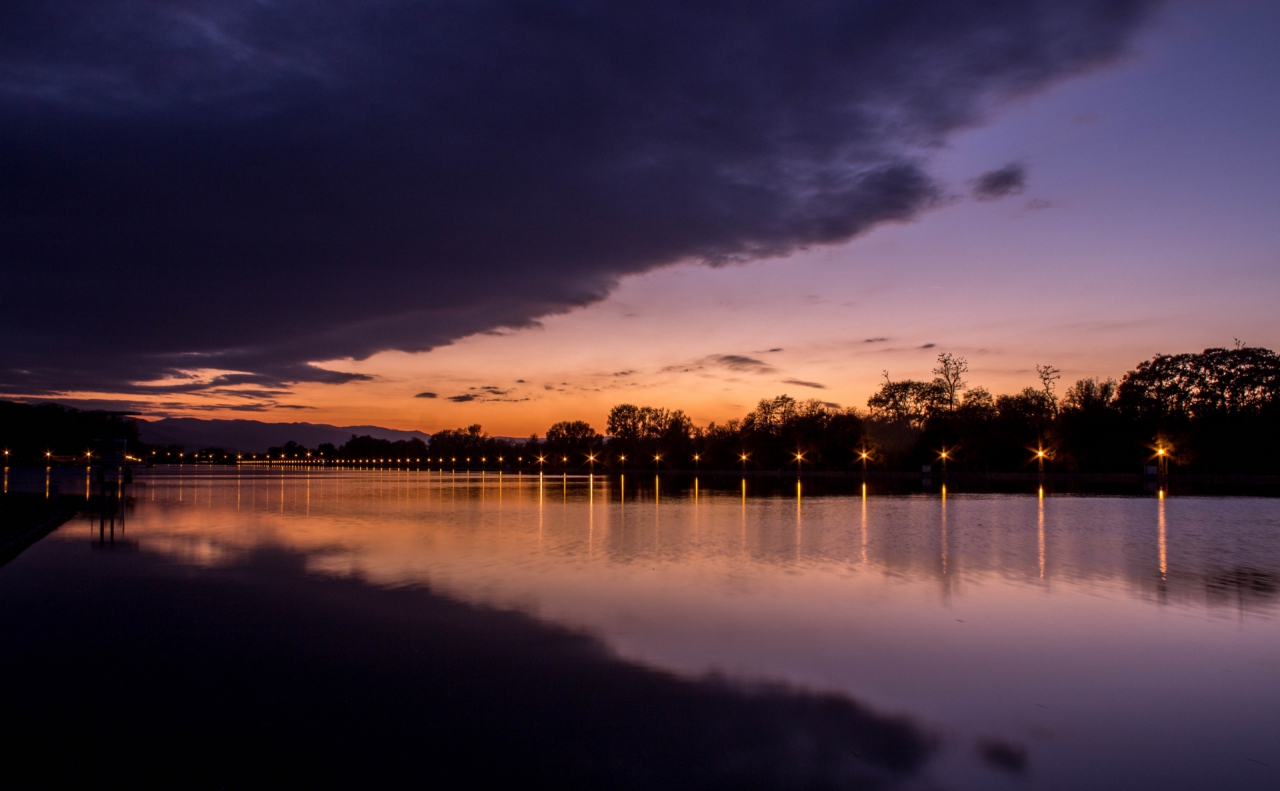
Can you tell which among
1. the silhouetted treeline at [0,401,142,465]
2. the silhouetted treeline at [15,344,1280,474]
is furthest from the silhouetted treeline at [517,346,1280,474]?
the silhouetted treeline at [0,401,142,465]

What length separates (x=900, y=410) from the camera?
94188mm

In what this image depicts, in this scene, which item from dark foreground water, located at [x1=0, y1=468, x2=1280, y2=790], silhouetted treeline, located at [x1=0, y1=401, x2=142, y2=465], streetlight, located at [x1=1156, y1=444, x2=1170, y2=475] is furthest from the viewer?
silhouetted treeline, located at [x1=0, y1=401, x2=142, y2=465]

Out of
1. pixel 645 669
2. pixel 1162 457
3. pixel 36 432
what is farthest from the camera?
pixel 36 432

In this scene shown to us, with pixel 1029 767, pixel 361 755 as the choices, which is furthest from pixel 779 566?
pixel 361 755

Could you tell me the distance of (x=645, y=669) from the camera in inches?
301

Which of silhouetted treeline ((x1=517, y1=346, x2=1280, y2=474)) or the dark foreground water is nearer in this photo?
the dark foreground water

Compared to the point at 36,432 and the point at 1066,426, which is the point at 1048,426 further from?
the point at 36,432

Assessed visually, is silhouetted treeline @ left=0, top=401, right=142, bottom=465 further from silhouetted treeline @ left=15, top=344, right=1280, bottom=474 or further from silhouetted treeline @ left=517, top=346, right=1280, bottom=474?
silhouetted treeline @ left=517, top=346, right=1280, bottom=474

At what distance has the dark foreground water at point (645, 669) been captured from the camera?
17.7ft

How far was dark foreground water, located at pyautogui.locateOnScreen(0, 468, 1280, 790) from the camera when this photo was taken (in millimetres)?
5402

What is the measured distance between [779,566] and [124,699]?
34.4ft

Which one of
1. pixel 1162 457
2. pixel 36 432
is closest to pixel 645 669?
pixel 1162 457

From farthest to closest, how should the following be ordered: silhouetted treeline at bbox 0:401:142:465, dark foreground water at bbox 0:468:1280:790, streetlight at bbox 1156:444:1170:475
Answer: silhouetted treeline at bbox 0:401:142:465, streetlight at bbox 1156:444:1170:475, dark foreground water at bbox 0:468:1280:790

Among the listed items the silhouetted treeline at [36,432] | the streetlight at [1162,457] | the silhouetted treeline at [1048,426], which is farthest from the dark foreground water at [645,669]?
the silhouetted treeline at [36,432]
